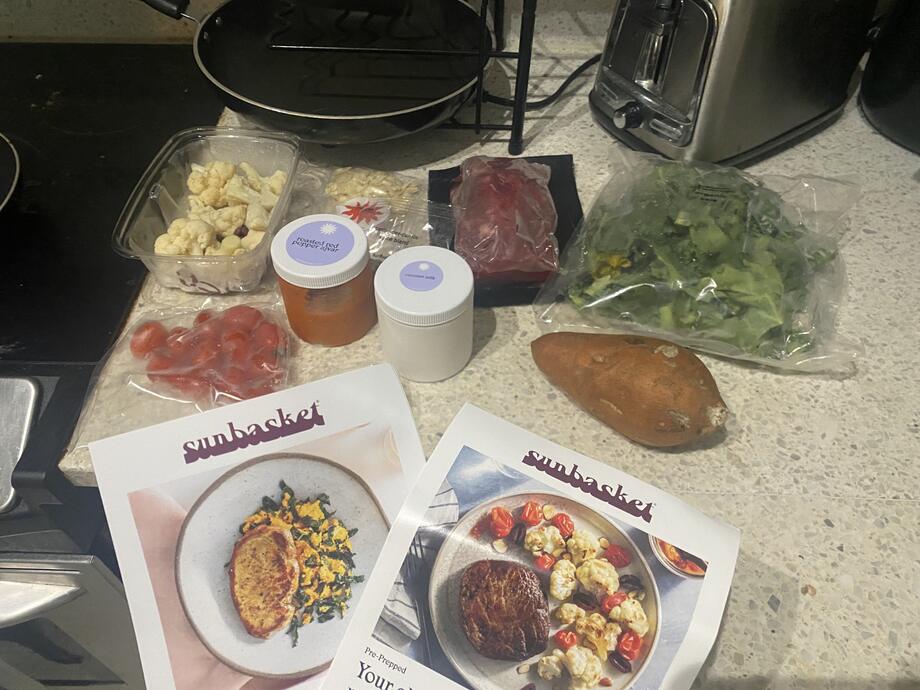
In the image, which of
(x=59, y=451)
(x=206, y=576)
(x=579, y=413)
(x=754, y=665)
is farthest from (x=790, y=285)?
(x=59, y=451)

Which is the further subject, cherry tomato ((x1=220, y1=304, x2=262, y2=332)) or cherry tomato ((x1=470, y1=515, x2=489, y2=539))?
cherry tomato ((x1=220, y1=304, x2=262, y2=332))

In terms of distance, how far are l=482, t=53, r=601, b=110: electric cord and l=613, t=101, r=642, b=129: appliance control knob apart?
0.15 meters

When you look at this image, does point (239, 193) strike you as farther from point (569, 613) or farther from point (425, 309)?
point (569, 613)

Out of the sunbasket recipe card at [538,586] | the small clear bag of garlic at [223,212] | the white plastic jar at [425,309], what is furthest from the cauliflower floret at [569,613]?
the small clear bag of garlic at [223,212]

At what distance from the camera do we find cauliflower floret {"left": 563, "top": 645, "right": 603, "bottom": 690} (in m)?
0.45

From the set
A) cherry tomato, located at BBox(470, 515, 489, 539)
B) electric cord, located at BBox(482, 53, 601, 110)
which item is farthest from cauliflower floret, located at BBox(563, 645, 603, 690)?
electric cord, located at BBox(482, 53, 601, 110)

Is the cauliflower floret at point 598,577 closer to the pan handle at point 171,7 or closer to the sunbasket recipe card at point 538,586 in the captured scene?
the sunbasket recipe card at point 538,586

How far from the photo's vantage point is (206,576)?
1.70 feet

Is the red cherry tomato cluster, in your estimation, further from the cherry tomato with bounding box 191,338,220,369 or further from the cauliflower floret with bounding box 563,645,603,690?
the cauliflower floret with bounding box 563,645,603,690

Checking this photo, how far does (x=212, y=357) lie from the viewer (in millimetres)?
605

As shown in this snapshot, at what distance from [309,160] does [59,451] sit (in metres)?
0.45

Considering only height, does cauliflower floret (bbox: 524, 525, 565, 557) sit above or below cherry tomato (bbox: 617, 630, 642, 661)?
above

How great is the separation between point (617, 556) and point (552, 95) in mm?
669

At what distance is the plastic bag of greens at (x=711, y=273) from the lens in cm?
61
